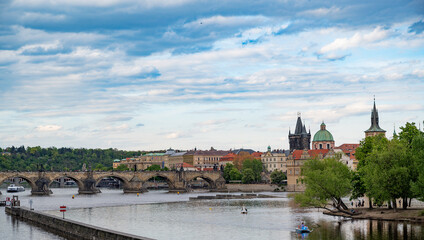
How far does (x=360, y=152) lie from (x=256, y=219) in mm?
21822

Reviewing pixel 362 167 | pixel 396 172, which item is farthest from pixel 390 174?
pixel 362 167

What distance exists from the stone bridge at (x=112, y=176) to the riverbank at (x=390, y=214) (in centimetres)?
8773

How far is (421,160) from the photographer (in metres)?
62.8

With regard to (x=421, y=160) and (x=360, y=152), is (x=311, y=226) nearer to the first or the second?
(x=421, y=160)

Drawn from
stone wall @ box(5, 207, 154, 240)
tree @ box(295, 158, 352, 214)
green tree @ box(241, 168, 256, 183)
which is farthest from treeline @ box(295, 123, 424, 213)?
green tree @ box(241, 168, 256, 183)

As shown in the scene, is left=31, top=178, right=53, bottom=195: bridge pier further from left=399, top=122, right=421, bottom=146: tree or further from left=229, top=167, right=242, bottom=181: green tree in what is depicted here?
left=399, top=122, right=421, bottom=146: tree

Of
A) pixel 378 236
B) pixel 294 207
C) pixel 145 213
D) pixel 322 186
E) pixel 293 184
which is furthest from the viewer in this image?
pixel 293 184

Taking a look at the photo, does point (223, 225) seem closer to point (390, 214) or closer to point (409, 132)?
point (390, 214)

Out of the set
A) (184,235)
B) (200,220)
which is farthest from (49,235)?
(200,220)

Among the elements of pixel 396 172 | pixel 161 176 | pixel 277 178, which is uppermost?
pixel 396 172

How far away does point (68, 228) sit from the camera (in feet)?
186

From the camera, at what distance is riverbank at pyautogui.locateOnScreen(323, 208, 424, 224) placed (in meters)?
64.6

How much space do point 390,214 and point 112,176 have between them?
105 metres

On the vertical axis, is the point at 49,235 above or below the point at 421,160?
below
